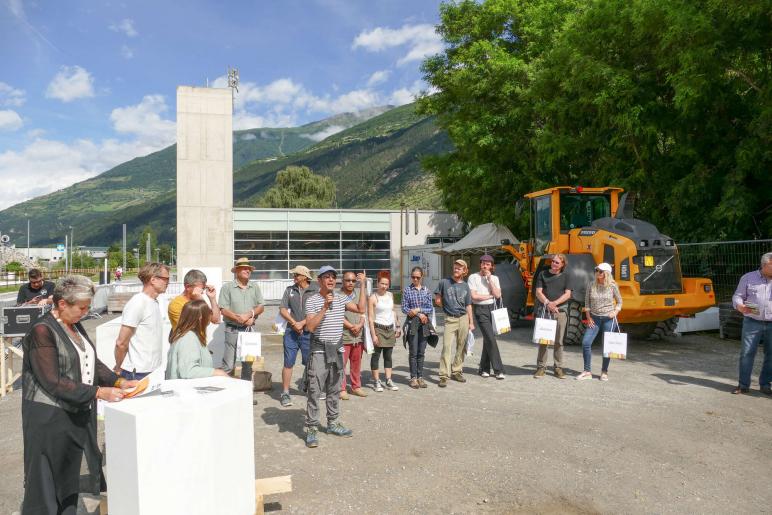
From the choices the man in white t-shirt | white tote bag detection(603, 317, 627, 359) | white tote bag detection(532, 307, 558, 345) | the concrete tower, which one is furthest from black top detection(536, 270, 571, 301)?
the concrete tower

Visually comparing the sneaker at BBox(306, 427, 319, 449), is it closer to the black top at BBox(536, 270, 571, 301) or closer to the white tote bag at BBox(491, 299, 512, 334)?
the white tote bag at BBox(491, 299, 512, 334)

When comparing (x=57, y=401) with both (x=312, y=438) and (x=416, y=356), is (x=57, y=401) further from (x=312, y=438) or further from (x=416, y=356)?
(x=416, y=356)

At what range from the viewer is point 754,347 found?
6891 millimetres

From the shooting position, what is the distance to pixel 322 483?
441 cm

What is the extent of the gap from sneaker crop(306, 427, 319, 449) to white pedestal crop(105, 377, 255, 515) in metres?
2.09

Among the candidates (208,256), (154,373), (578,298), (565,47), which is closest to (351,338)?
(154,373)

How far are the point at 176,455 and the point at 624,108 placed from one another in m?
14.0

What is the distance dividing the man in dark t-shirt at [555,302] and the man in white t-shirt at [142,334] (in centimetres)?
525

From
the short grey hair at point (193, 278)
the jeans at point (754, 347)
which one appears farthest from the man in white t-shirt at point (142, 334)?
the jeans at point (754, 347)

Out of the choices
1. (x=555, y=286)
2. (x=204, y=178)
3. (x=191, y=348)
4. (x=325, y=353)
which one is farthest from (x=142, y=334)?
(x=204, y=178)

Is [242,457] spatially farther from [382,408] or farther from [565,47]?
[565,47]

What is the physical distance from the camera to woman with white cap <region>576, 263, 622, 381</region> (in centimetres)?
789

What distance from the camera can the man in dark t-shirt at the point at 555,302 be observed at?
7996 mm

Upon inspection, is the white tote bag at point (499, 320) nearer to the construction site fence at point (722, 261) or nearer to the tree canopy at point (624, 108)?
the tree canopy at point (624, 108)
